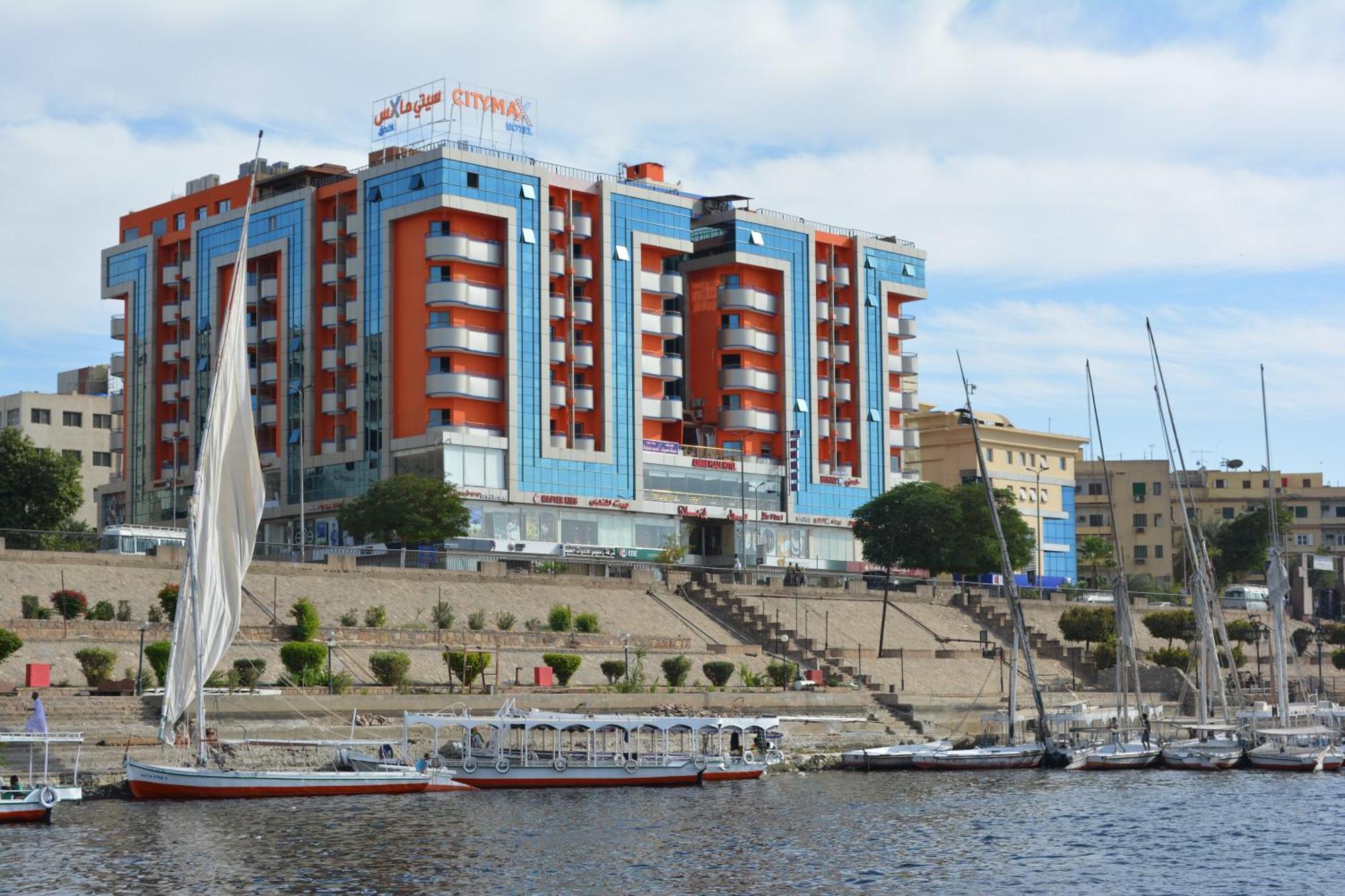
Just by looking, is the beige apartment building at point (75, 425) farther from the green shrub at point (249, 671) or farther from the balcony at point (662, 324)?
the green shrub at point (249, 671)

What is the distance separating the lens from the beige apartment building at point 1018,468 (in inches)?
6841

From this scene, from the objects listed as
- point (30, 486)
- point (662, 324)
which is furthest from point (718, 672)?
point (662, 324)

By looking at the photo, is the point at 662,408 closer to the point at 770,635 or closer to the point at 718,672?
the point at 770,635

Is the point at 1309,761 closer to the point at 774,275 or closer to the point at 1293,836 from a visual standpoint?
the point at 1293,836

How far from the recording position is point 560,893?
4094cm

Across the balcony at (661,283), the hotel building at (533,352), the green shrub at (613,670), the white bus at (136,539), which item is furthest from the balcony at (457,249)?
the green shrub at (613,670)

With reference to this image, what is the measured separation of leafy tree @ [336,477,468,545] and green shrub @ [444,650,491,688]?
37.8 m

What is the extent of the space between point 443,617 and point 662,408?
55660mm

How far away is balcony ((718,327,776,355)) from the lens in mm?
145000

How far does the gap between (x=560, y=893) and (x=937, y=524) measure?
308 feet

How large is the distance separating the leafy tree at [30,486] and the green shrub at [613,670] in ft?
169

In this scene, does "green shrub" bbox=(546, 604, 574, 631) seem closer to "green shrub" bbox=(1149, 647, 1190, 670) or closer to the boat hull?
the boat hull

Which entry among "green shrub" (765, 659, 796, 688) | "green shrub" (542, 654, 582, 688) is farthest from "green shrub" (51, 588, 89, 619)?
"green shrub" (765, 659, 796, 688)

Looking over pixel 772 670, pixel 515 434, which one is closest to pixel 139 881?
pixel 772 670
